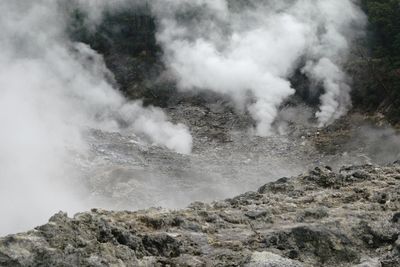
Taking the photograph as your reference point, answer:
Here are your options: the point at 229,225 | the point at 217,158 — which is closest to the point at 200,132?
the point at 217,158

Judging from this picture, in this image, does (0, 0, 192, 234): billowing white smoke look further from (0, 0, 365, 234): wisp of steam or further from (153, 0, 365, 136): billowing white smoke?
(153, 0, 365, 136): billowing white smoke

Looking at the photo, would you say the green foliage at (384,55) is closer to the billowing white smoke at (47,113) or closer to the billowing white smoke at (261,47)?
the billowing white smoke at (261,47)

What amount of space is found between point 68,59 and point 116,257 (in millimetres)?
34438

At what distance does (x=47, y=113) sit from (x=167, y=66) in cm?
1022

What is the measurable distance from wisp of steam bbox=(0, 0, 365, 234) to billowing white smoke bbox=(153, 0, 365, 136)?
0.24ft

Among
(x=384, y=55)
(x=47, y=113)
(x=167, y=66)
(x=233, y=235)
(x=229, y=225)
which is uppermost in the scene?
(x=167, y=66)

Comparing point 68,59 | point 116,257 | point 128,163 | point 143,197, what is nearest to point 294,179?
point 116,257

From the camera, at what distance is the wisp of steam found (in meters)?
30.0

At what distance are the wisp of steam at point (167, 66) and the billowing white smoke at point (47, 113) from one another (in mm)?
76

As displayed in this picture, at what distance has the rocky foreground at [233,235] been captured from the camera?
8.60 m

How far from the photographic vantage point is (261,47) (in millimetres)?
38188

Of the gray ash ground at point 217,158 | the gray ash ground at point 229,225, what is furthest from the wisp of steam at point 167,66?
the gray ash ground at point 229,225

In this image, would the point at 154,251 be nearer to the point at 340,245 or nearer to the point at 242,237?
the point at 242,237

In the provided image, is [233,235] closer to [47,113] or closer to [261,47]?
[47,113]
